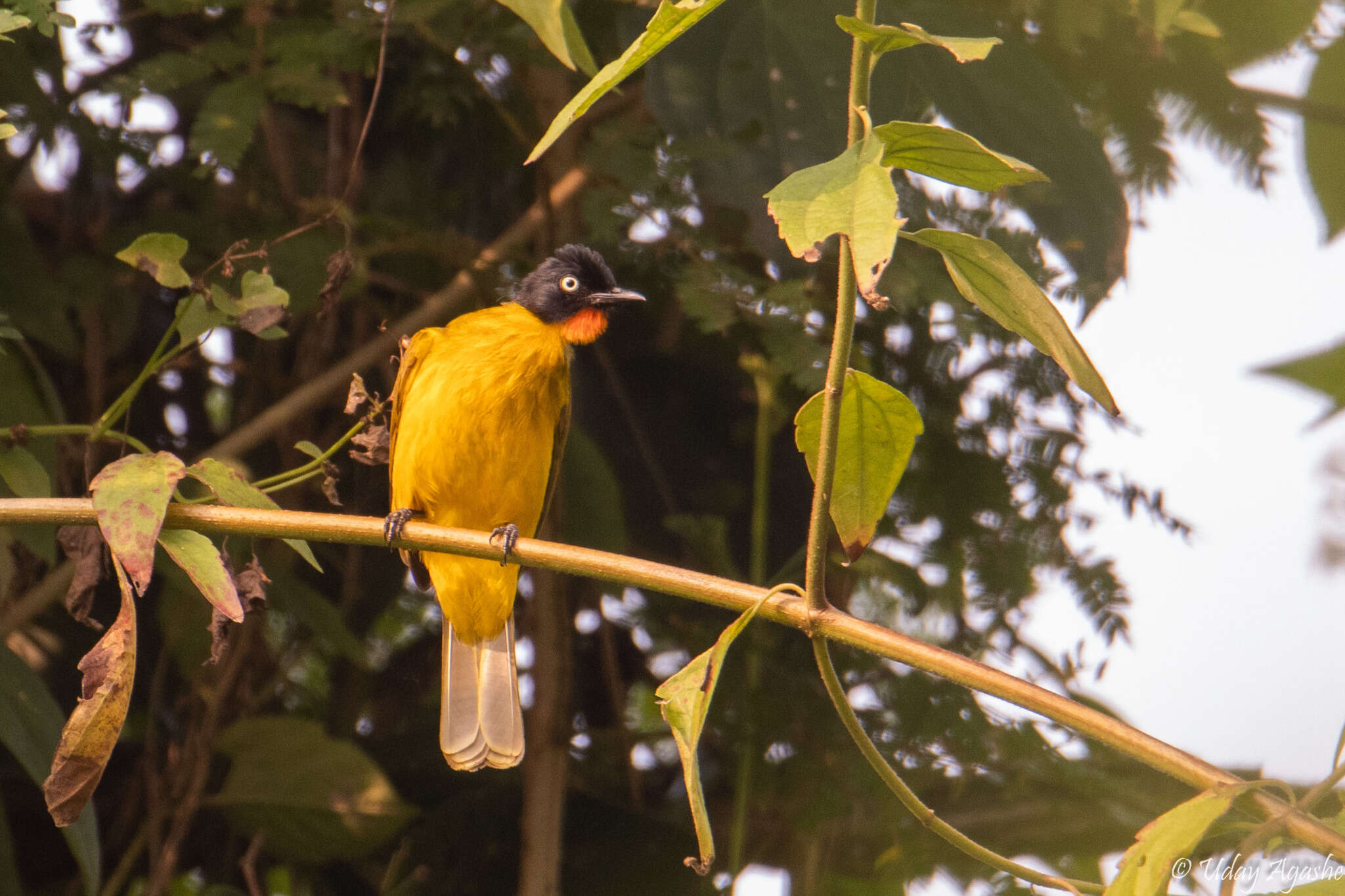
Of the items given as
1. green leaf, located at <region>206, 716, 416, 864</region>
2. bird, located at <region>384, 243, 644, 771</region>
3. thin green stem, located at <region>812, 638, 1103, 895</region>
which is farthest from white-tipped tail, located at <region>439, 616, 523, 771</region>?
thin green stem, located at <region>812, 638, 1103, 895</region>

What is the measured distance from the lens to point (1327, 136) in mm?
1593

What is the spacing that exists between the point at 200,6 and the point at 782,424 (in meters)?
1.34

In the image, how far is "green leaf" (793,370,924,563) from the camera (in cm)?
105

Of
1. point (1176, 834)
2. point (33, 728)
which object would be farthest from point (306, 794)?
point (1176, 834)

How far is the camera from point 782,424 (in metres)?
2.60

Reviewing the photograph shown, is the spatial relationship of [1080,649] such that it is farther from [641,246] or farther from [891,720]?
[641,246]

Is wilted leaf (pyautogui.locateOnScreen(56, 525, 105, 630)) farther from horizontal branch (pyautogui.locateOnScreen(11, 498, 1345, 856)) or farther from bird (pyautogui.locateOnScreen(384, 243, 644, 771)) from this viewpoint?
→ bird (pyautogui.locateOnScreen(384, 243, 644, 771))

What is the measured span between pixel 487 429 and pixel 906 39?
1.73 meters

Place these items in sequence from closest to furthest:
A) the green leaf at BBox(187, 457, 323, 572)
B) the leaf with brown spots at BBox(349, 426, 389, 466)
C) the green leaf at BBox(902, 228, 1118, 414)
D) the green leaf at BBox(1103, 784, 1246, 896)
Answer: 1. the green leaf at BBox(902, 228, 1118, 414)
2. the green leaf at BBox(1103, 784, 1246, 896)
3. the green leaf at BBox(187, 457, 323, 572)
4. the leaf with brown spots at BBox(349, 426, 389, 466)

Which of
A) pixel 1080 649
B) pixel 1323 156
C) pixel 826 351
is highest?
pixel 1323 156

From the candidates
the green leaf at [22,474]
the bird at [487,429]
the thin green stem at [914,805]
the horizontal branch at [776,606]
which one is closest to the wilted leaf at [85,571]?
the green leaf at [22,474]

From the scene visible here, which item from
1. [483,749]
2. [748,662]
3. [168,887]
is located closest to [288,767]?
[168,887]

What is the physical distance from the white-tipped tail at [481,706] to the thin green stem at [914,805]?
1.08m

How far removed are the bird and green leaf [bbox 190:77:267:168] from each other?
510mm
